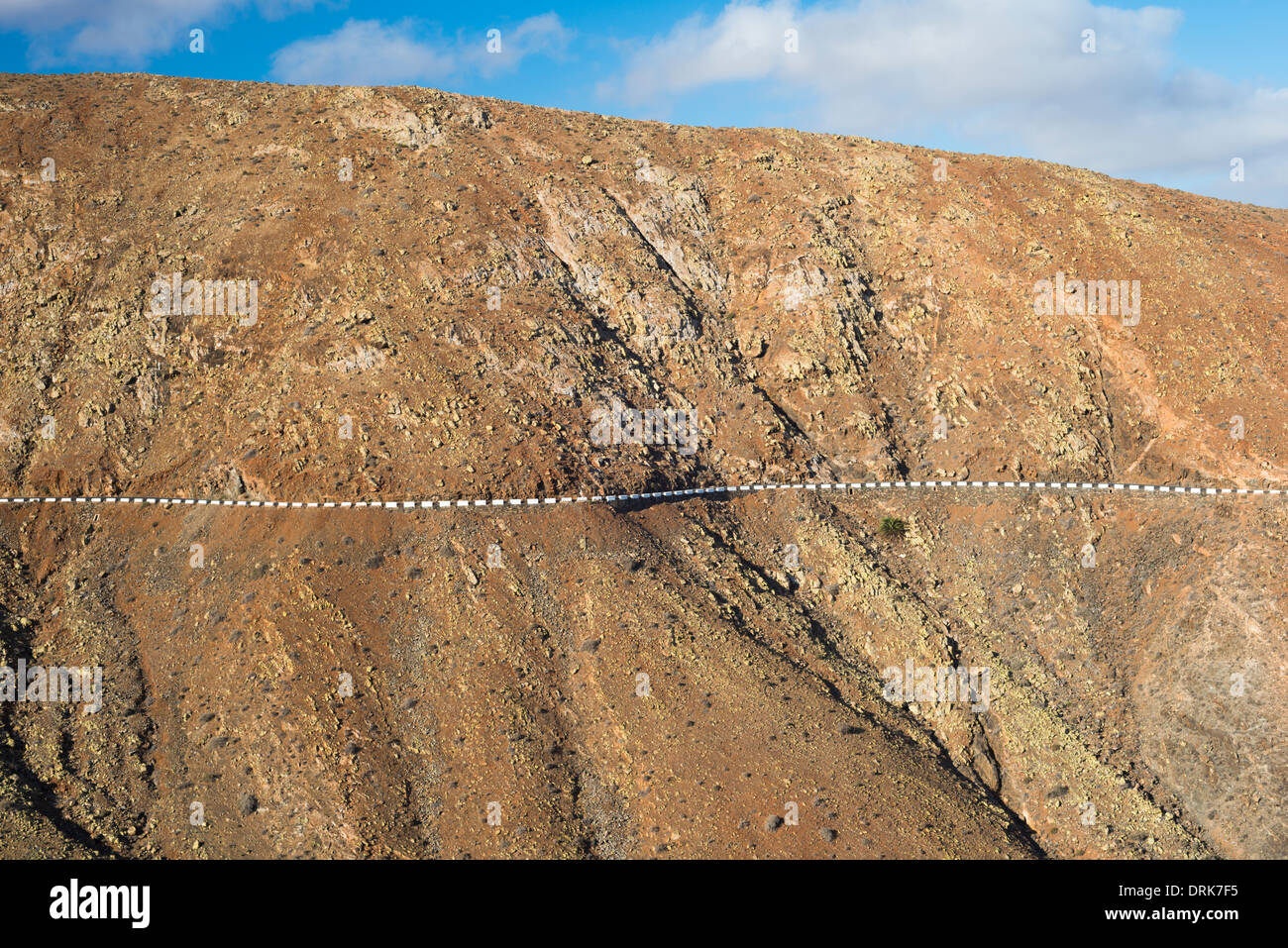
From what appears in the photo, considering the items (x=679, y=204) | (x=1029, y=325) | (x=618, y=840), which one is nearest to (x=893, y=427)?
(x=1029, y=325)

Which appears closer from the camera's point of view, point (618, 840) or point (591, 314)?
point (618, 840)

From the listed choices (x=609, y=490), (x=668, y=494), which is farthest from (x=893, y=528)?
(x=609, y=490)

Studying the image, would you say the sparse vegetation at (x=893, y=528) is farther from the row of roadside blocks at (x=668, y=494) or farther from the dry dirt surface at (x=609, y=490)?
the row of roadside blocks at (x=668, y=494)

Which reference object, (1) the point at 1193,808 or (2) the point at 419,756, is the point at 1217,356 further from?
A: (2) the point at 419,756

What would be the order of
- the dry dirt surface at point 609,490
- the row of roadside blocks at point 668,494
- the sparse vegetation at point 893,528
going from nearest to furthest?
the dry dirt surface at point 609,490, the row of roadside blocks at point 668,494, the sparse vegetation at point 893,528

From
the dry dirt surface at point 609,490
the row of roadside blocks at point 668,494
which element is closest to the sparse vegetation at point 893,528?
the dry dirt surface at point 609,490

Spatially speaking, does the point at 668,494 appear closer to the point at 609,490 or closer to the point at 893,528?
the point at 609,490

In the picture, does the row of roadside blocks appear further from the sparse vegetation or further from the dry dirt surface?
the sparse vegetation

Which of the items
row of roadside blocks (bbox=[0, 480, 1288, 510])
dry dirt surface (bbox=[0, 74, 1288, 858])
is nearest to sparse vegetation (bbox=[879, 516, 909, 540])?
dry dirt surface (bbox=[0, 74, 1288, 858])
